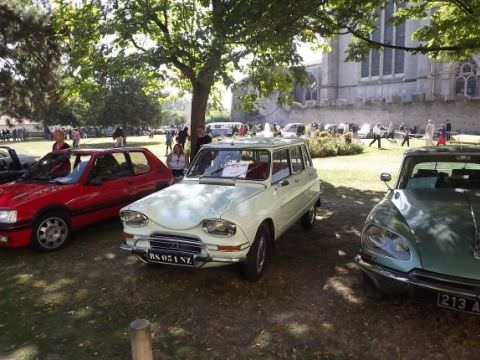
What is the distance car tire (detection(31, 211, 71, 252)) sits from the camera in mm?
5766

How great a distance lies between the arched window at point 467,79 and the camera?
42.5m

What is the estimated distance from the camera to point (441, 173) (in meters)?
4.97

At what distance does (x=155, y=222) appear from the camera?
14.9 feet

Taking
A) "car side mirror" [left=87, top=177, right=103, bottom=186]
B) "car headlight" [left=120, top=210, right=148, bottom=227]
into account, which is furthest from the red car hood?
"car headlight" [left=120, top=210, right=148, bottom=227]

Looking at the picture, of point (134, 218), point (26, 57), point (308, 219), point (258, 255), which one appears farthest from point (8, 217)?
point (26, 57)

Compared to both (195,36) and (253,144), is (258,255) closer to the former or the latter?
(253,144)

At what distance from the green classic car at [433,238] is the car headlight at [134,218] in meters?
2.51

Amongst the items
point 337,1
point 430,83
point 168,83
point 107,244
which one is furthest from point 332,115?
point 107,244

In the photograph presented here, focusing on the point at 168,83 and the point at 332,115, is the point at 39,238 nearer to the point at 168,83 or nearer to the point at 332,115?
the point at 168,83

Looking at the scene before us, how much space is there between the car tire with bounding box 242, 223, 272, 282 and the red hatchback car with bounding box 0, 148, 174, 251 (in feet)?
10.2

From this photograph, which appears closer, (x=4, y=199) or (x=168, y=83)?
(x=4, y=199)

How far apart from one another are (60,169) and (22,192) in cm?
89

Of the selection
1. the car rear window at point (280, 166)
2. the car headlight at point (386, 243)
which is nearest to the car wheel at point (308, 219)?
the car rear window at point (280, 166)

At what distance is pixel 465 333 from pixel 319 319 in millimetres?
1332
